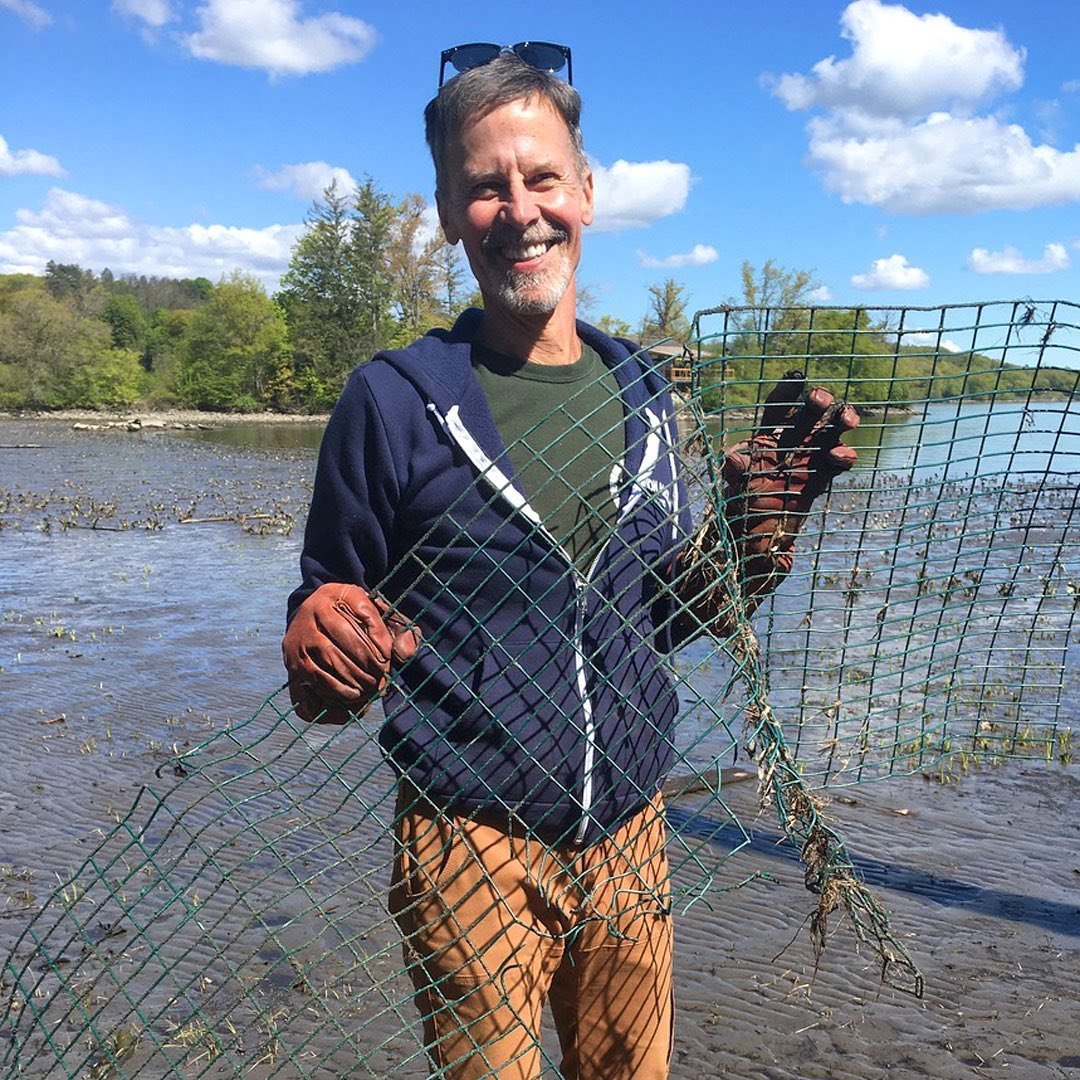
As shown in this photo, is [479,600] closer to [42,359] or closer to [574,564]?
[574,564]

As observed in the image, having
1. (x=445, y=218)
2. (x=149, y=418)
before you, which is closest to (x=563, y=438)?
(x=445, y=218)

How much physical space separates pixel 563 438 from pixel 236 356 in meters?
69.5

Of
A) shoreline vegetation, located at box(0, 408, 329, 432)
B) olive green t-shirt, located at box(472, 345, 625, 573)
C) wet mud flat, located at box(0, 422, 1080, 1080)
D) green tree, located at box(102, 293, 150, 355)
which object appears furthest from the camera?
green tree, located at box(102, 293, 150, 355)

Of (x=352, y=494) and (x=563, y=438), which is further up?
(x=563, y=438)

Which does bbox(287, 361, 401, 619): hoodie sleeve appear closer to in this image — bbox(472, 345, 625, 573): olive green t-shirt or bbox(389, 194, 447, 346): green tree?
bbox(472, 345, 625, 573): olive green t-shirt

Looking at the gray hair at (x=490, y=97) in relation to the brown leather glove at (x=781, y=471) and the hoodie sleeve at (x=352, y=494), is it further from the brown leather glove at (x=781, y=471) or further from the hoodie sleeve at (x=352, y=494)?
the brown leather glove at (x=781, y=471)

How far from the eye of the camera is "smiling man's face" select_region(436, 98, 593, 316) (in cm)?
232

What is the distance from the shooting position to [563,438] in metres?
2.37

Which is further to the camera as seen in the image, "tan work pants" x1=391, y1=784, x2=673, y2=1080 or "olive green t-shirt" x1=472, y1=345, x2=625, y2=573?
"olive green t-shirt" x1=472, y1=345, x2=625, y2=573

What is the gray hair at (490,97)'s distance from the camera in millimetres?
2320

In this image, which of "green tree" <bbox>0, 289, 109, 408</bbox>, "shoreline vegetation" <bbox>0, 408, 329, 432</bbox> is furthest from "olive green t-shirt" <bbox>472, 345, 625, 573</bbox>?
"green tree" <bbox>0, 289, 109, 408</bbox>

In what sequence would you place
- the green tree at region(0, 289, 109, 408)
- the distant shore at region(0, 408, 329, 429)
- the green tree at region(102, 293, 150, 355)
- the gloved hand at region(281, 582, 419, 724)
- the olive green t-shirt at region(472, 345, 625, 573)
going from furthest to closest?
the green tree at region(102, 293, 150, 355), the green tree at region(0, 289, 109, 408), the distant shore at region(0, 408, 329, 429), the olive green t-shirt at region(472, 345, 625, 573), the gloved hand at region(281, 582, 419, 724)

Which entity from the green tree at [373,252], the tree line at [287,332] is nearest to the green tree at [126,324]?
the tree line at [287,332]

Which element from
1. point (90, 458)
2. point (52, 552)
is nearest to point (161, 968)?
point (52, 552)
